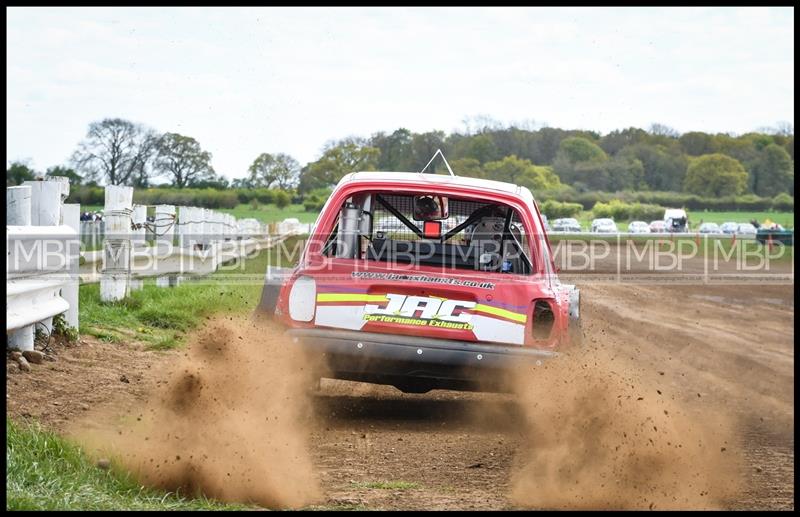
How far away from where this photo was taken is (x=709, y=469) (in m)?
6.70

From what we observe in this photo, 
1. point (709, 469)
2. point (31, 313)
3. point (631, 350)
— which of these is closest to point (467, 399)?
point (709, 469)

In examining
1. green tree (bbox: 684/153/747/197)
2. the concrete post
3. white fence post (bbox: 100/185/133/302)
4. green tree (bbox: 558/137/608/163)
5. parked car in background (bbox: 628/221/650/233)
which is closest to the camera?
white fence post (bbox: 100/185/133/302)

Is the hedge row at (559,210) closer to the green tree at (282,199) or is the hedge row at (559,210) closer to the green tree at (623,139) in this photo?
the green tree at (623,139)

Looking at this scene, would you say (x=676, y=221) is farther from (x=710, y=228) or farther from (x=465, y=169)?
(x=465, y=169)

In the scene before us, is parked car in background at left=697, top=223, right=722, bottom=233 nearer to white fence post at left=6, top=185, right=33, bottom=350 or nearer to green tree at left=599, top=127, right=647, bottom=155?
green tree at left=599, top=127, right=647, bottom=155

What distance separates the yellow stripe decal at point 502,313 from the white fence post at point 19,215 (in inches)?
134

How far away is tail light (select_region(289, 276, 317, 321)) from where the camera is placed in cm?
745

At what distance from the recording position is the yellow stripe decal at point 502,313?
24.3 ft

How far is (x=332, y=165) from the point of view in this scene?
118ft

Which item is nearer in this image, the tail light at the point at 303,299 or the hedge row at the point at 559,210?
the tail light at the point at 303,299

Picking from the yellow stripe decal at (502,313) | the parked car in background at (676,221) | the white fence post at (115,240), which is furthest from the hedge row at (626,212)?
the yellow stripe decal at (502,313)

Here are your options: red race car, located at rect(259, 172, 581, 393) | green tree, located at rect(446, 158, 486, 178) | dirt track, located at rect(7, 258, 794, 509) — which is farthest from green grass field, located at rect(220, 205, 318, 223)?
red race car, located at rect(259, 172, 581, 393)

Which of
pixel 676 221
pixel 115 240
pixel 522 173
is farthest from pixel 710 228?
pixel 115 240

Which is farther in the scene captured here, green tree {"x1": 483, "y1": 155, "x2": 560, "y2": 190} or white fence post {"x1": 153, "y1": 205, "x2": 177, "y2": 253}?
green tree {"x1": 483, "y1": 155, "x2": 560, "y2": 190}
